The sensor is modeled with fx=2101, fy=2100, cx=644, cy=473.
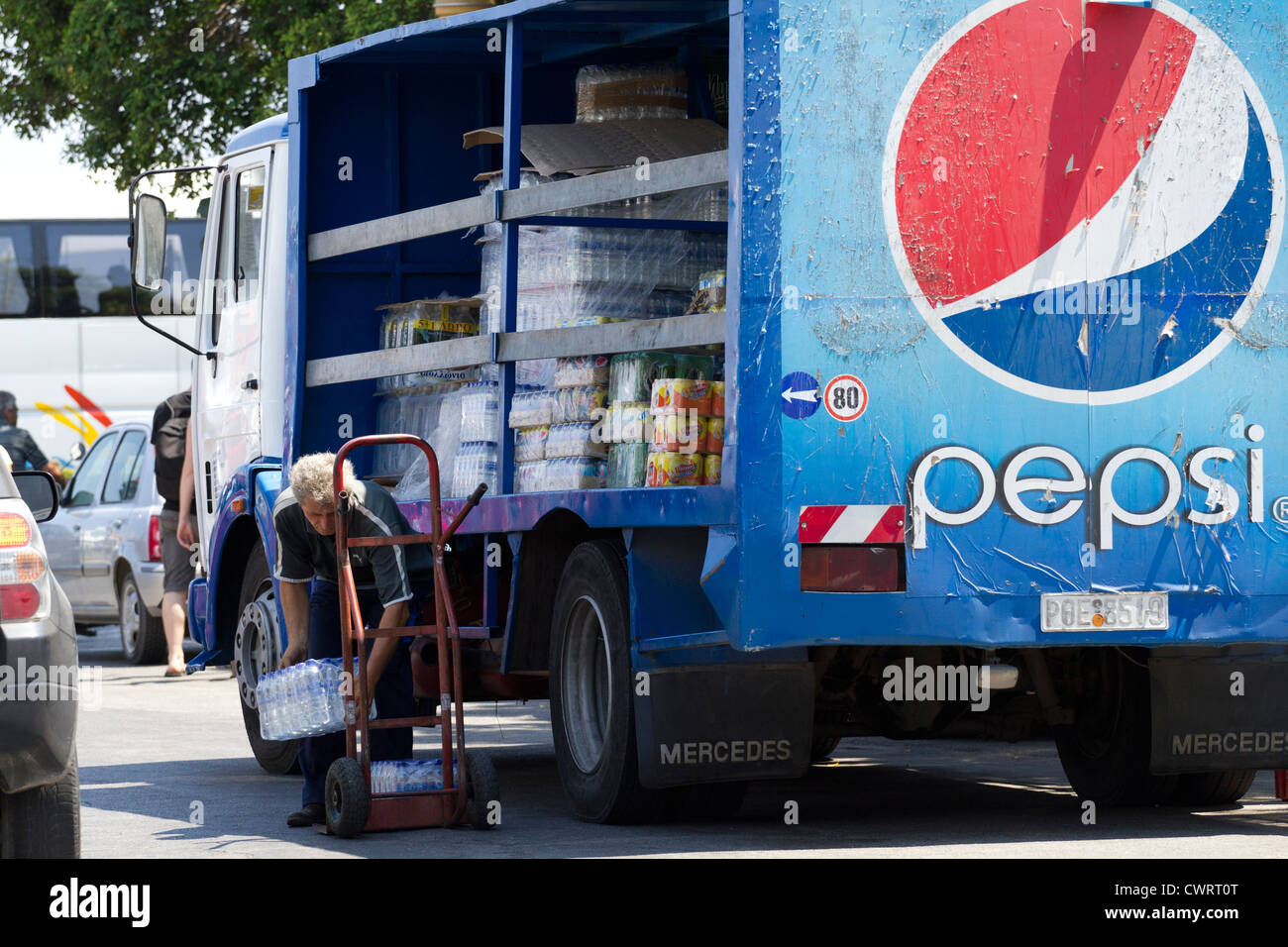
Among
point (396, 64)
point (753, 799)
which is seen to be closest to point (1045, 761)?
point (753, 799)

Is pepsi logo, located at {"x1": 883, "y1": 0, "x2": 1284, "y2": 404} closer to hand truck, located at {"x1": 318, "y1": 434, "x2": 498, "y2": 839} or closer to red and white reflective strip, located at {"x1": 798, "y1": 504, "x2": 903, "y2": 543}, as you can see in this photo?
red and white reflective strip, located at {"x1": 798, "y1": 504, "x2": 903, "y2": 543}

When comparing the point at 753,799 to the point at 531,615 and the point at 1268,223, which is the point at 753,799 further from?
the point at 1268,223

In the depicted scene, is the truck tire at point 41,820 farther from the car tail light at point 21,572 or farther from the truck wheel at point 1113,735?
the truck wheel at point 1113,735

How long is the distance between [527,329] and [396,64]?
235cm

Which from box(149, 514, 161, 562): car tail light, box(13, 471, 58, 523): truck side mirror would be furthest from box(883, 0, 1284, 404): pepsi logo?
box(149, 514, 161, 562): car tail light

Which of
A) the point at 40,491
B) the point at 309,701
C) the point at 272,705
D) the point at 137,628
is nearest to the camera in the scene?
the point at 40,491

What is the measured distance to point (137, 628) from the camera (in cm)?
1698

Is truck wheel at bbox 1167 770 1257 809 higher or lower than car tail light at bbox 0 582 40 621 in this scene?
lower

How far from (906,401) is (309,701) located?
266 cm

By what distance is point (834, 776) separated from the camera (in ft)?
33.5

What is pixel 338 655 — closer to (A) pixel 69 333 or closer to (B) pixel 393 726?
(B) pixel 393 726

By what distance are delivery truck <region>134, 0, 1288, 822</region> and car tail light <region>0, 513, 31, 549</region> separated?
90.5 inches

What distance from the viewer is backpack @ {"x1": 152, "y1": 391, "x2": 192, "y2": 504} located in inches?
560

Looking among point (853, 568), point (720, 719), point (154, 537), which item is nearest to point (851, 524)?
point (853, 568)
